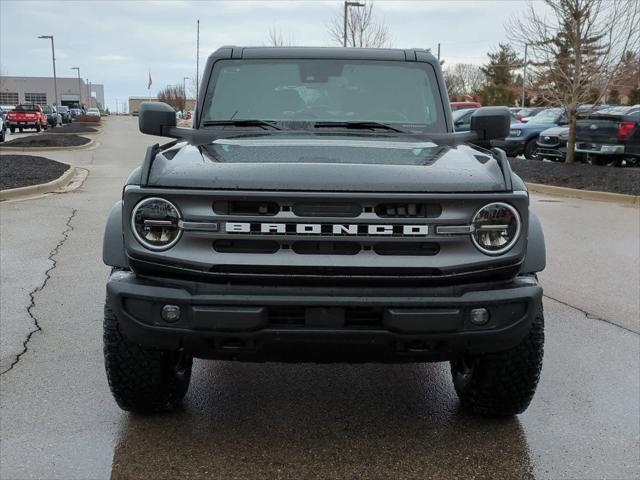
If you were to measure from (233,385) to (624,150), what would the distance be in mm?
14317

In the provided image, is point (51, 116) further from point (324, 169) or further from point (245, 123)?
point (324, 169)

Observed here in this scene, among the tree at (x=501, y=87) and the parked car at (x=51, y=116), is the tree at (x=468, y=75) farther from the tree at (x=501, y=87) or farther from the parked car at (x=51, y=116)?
the parked car at (x=51, y=116)

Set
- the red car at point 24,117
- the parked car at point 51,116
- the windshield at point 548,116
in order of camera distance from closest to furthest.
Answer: the windshield at point 548,116 < the red car at point 24,117 < the parked car at point 51,116

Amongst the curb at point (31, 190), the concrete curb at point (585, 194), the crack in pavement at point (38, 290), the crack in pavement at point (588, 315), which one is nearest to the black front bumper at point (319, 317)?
the crack in pavement at point (38, 290)

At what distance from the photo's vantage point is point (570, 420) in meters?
3.55

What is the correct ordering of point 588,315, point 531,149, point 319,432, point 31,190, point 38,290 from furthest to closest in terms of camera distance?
point 531,149 < point 31,190 < point 38,290 < point 588,315 < point 319,432

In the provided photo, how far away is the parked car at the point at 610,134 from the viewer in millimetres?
15727

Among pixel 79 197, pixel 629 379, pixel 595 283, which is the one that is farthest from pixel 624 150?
pixel 629 379

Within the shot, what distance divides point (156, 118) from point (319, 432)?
78.6 inches

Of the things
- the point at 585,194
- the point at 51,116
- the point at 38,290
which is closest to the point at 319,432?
the point at 38,290

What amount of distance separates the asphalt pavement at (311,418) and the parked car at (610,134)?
11277mm

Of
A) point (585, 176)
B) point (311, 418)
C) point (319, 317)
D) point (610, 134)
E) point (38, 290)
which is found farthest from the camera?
point (610, 134)

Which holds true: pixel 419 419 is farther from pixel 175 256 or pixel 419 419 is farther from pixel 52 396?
pixel 52 396

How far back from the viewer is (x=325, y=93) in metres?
4.29
